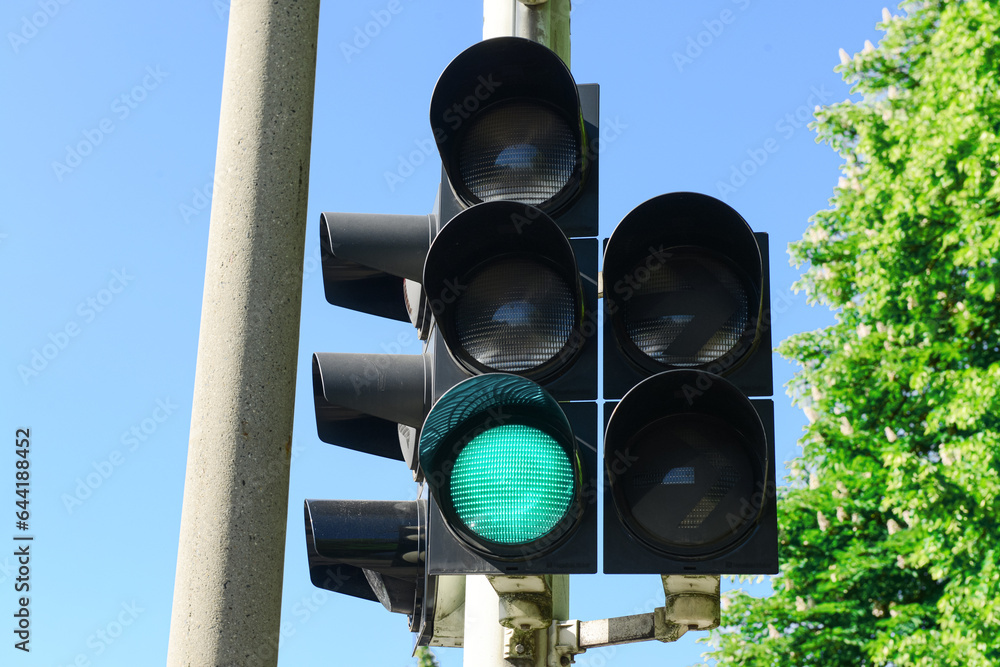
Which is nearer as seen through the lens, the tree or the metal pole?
the metal pole

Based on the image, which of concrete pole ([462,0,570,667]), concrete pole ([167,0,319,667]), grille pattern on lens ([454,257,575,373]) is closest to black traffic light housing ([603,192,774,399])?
grille pattern on lens ([454,257,575,373])

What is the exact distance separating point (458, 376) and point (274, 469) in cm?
78

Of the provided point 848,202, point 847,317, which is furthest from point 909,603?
point 848,202

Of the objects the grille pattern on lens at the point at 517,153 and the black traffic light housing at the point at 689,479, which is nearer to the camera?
the black traffic light housing at the point at 689,479

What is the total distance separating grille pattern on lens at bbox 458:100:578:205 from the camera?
10.3 feet

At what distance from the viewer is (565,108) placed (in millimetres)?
3160

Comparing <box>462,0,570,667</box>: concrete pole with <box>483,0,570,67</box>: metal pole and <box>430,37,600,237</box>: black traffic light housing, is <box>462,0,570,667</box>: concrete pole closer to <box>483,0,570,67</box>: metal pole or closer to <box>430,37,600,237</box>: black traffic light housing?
<box>483,0,570,67</box>: metal pole

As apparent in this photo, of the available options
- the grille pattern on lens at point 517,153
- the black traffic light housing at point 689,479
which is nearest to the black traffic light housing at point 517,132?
the grille pattern on lens at point 517,153

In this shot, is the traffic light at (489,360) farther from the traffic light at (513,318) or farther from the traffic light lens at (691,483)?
the traffic light lens at (691,483)

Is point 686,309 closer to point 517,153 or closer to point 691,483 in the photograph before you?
point 691,483

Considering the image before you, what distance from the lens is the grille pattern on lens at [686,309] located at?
2914mm

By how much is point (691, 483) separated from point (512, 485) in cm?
48

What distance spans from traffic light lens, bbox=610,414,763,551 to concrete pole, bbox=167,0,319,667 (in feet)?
3.10

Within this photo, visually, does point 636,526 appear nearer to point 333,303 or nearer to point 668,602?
point 668,602
